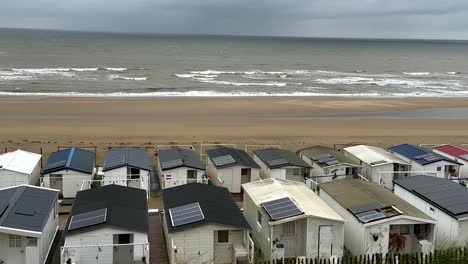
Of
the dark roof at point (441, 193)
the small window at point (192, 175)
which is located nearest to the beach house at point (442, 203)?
the dark roof at point (441, 193)

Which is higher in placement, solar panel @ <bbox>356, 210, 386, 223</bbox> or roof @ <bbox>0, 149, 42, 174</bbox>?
roof @ <bbox>0, 149, 42, 174</bbox>

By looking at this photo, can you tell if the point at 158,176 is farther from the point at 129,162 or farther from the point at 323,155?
the point at 323,155

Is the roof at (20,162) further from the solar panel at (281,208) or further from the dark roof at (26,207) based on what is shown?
the solar panel at (281,208)

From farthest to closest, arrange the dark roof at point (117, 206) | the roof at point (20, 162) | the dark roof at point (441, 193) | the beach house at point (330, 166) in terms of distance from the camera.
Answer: the beach house at point (330, 166) < the roof at point (20, 162) < the dark roof at point (441, 193) < the dark roof at point (117, 206)

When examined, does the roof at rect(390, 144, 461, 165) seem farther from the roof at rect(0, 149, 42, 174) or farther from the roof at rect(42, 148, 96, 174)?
the roof at rect(0, 149, 42, 174)

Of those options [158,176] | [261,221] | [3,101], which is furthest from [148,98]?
[261,221]

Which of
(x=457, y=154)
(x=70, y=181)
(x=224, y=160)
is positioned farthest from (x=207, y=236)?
(x=457, y=154)

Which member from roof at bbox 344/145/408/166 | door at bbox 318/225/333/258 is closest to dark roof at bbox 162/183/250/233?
door at bbox 318/225/333/258
